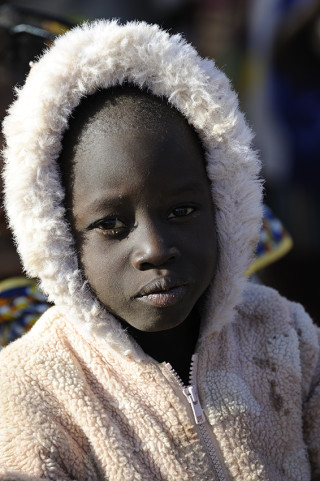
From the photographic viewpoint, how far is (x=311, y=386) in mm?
1729

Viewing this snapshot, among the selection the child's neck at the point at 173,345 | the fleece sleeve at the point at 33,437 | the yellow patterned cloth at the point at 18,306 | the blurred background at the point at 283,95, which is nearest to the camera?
the fleece sleeve at the point at 33,437

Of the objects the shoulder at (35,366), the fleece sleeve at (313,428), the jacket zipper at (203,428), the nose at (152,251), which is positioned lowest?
Result: the fleece sleeve at (313,428)

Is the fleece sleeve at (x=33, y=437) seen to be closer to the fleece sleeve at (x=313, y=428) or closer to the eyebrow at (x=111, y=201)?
the eyebrow at (x=111, y=201)

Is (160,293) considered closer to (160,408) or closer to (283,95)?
(160,408)

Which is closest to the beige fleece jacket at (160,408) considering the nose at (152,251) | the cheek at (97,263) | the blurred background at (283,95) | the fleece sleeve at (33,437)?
the fleece sleeve at (33,437)

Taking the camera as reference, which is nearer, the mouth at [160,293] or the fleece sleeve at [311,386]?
the mouth at [160,293]

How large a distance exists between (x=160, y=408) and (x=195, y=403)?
0.09 m

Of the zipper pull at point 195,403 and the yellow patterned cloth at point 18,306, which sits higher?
the yellow patterned cloth at point 18,306

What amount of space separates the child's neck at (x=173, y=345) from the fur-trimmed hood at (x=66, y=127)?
67 mm

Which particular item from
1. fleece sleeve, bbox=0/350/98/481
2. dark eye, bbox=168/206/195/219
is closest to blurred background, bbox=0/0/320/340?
dark eye, bbox=168/206/195/219

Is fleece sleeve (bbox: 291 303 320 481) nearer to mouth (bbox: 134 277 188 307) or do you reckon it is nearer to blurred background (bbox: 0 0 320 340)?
mouth (bbox: 134 277 188 307)

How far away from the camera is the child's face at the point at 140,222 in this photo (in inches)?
55.3

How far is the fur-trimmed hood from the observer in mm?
1459

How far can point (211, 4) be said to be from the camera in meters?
5.27
